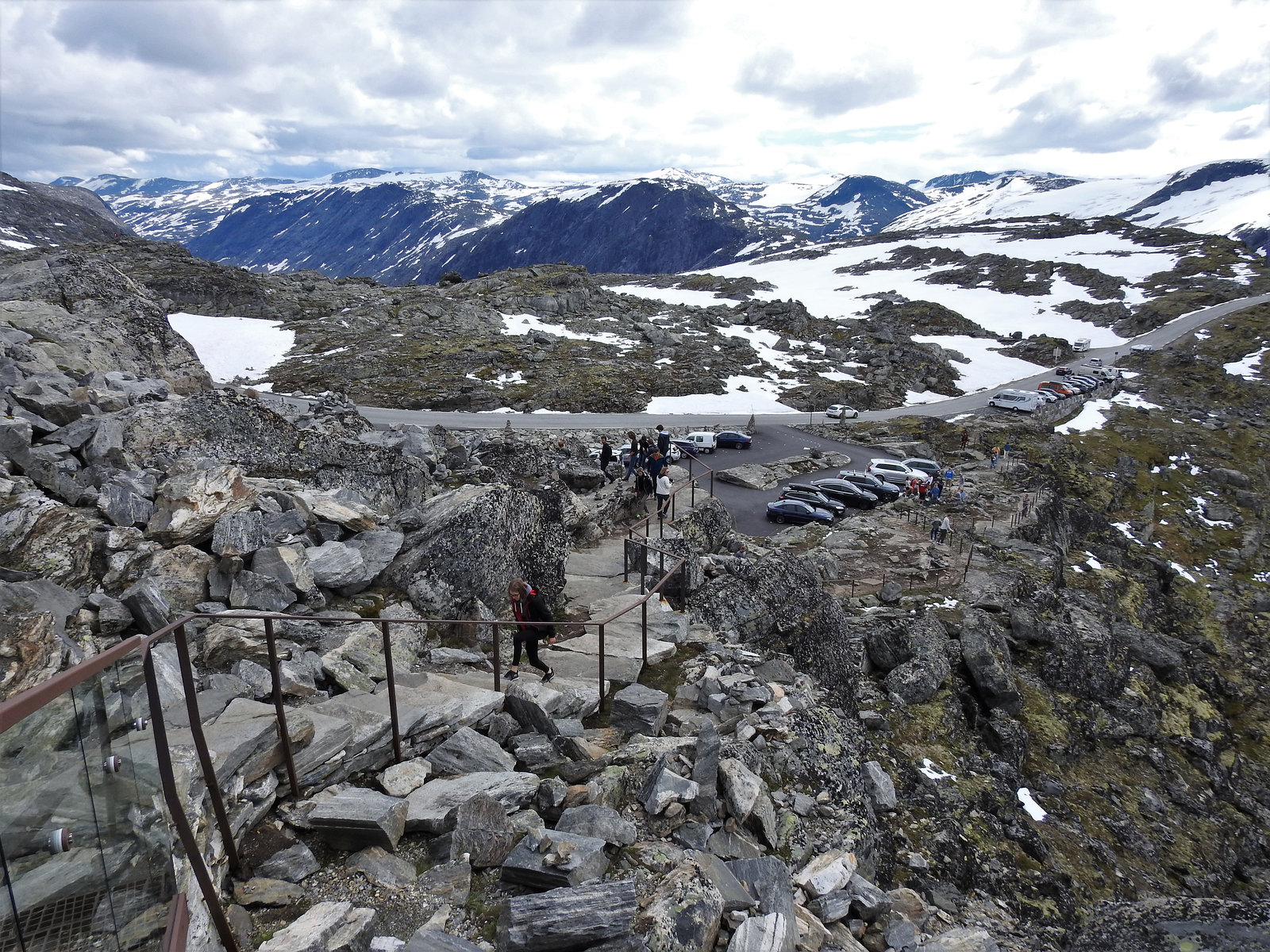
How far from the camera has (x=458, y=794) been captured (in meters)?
6.84

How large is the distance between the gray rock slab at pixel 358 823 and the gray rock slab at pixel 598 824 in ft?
5.15

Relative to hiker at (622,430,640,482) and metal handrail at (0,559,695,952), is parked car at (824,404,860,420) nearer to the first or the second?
hiker at (622,430,640,482)

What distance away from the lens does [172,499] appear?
37.0 ft

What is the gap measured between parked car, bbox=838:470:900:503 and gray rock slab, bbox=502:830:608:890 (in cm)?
3737

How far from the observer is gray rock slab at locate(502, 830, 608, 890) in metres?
5.79

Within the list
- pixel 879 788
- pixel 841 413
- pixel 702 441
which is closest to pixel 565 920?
pixel 879 788

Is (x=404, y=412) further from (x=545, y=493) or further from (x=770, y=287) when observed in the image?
(x=770, y=287)

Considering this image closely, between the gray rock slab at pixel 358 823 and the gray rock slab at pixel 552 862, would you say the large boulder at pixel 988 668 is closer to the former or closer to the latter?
the gray rock slab at pixel 552 862

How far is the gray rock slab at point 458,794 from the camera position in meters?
6.45

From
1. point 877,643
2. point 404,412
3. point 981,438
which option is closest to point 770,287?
point 981,438

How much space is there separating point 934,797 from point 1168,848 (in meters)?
9.65

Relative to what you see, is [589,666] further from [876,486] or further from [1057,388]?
[1057,388]

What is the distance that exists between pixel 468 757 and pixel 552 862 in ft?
6.84

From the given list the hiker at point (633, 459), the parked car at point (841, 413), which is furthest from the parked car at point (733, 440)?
the hiker at point (633, 459)
